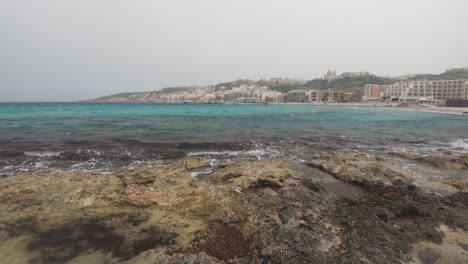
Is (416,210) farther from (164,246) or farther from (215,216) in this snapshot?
(164,246)

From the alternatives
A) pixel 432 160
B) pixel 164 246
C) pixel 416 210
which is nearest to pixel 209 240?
pixel 164 246

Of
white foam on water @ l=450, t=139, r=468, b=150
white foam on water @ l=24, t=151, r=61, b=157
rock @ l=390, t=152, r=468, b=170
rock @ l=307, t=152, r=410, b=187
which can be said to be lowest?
white foam on water @ l=450, t=139, r=468, b=150

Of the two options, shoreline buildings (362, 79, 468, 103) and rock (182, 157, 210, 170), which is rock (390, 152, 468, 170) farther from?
shoreline buildings (362, 79, 468, 103)

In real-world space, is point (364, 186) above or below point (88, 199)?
below

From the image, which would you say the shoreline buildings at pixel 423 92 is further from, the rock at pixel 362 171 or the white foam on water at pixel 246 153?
the rock at pixel 362 171

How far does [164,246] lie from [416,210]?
6.35 meters

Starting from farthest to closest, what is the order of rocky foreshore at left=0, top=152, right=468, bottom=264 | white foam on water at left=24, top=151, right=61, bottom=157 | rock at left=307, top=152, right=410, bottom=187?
white foam on water at left=24, top=151, right=61, bottom=157 < rock at left=307, top=152, right=410, bottom=187 < rocky foreshore at left=0, top=152, right=468, bottom=264

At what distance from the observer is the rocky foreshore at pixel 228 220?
506cm

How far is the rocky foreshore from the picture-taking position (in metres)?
5.06

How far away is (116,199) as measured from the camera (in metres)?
Answer: 7.19

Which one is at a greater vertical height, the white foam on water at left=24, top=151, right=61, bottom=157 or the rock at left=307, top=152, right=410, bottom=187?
the white foam on water at left=24, top=151, right=61, bottom=157

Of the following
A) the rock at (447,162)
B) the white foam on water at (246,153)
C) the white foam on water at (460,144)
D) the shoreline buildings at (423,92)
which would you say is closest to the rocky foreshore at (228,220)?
the rock at (447,162)

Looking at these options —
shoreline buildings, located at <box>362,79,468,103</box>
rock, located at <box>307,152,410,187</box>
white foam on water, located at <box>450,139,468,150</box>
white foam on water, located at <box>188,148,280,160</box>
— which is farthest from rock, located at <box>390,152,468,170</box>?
shoreline buildings, located at <box>362,79,468,103</box>

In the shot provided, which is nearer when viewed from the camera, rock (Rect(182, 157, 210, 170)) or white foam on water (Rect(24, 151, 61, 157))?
rock (Rect(182, 157, 210, 170))
